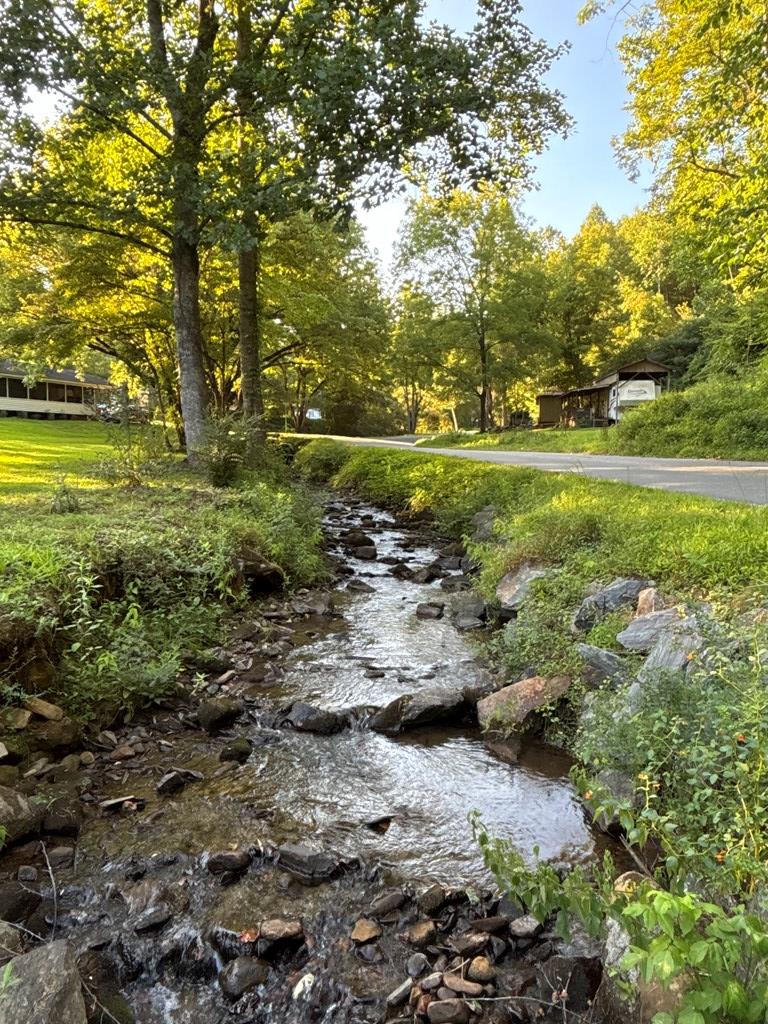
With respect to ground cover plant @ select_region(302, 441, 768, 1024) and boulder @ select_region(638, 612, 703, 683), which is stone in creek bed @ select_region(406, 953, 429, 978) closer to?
ground cover plant @ select_region(302, 441, 768, 1024)

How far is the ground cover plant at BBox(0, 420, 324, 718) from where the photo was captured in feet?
17.2

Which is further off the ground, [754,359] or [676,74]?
[676,74]

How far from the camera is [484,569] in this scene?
8797mm

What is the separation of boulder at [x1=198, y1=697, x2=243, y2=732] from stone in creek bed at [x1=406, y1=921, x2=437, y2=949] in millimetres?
2654

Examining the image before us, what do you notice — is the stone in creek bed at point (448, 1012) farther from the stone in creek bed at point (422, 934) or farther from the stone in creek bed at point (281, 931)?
the stone in creek bed at point (281, 931)

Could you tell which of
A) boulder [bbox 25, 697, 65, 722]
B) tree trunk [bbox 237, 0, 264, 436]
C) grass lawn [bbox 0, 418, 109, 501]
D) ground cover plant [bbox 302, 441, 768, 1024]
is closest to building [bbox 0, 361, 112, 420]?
grass lawn [bbox 0, 418, 109, 501]

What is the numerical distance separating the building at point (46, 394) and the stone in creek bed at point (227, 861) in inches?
1660

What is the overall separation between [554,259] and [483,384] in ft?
69.1

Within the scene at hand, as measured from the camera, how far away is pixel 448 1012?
8.84 ft

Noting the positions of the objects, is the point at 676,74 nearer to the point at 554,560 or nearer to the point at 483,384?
the point at 554,560

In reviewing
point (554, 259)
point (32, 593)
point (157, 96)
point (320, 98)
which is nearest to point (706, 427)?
point (320, 98)

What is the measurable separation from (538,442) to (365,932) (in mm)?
23952

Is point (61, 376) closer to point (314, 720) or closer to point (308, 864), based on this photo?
point (314, 720)

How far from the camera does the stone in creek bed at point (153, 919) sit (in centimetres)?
322
